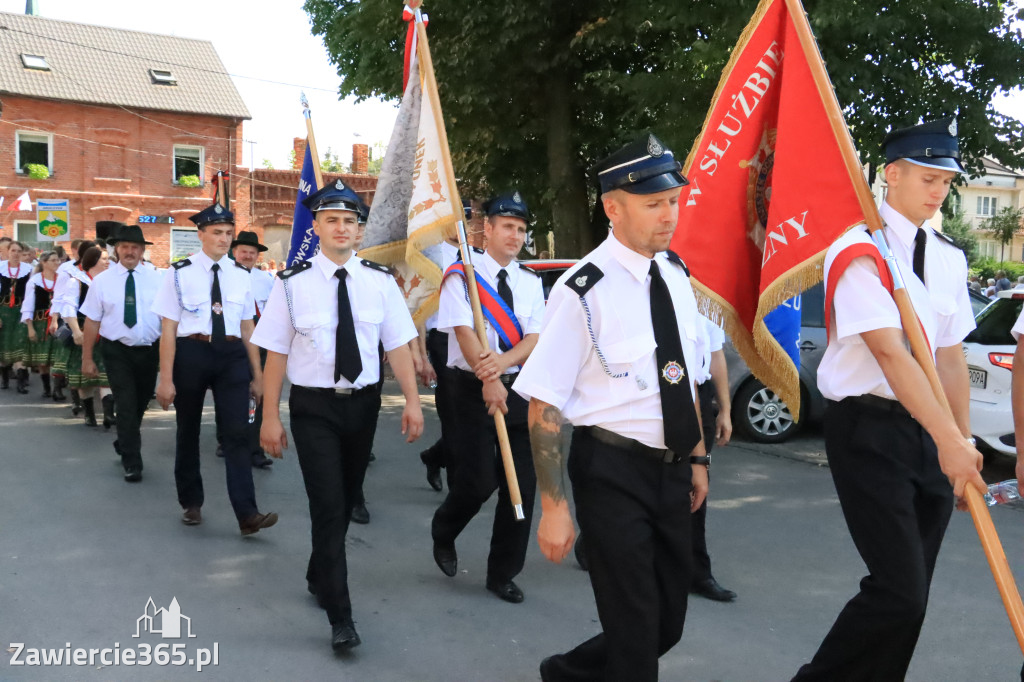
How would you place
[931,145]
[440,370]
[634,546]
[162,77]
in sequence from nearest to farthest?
[634,546]
[931,145]
[440,370]
[162,77]

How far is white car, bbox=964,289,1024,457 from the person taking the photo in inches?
312

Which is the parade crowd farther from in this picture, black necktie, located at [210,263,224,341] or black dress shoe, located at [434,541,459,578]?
black necktie, located at [210,263,224,341]

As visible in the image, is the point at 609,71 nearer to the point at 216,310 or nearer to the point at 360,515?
the point at 216,310

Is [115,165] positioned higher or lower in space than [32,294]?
higher

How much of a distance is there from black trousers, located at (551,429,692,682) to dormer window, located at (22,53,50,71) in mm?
40380

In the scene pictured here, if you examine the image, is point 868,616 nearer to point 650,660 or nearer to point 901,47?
point 650,660

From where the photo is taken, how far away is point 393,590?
5.46 m

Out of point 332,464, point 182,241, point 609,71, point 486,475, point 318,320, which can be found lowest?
point 486,475

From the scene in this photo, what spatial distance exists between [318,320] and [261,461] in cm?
439

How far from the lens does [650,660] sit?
315 centimetres

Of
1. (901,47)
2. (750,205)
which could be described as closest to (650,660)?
(750,205)

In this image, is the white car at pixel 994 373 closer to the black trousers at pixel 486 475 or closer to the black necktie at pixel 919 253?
the black trousers at pixel 486 475

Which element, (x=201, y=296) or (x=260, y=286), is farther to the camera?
(x=260, y=286)

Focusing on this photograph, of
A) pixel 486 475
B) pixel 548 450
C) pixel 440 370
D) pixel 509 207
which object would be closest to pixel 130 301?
pixel 440 370
